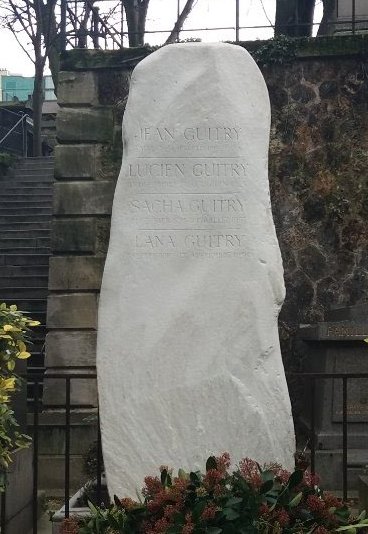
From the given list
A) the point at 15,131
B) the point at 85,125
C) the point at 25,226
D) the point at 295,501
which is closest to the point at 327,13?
the point at 85,125

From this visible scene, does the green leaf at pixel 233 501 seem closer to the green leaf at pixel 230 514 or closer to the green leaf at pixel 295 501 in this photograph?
the green leaf at pixel 230 514

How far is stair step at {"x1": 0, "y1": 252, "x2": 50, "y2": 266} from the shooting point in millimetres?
14289

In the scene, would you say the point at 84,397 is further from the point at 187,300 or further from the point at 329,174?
the point at 187,300

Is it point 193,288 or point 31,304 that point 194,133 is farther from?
point 31,304

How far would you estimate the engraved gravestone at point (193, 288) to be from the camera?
4570 millimetres

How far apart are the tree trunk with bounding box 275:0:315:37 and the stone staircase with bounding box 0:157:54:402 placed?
17.4ft

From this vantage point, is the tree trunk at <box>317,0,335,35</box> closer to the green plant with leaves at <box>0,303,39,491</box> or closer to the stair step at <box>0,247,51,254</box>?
the stair step at <box>0,247,51,254</box>

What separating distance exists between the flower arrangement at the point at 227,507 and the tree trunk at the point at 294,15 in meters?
8.72

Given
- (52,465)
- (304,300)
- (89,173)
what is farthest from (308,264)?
(52,465)

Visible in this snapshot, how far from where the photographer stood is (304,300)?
32.3ft

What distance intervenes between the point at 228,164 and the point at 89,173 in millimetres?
5200

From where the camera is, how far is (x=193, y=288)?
4.69m

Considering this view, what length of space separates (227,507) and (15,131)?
793 inches

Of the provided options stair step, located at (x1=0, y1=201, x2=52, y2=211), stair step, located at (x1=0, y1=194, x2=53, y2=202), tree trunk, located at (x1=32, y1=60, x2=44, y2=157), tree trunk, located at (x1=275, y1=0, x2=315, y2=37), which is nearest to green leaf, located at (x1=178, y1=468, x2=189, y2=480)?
tree trunk, located at (x1=275, y1=0, x2=315, y2=37)
